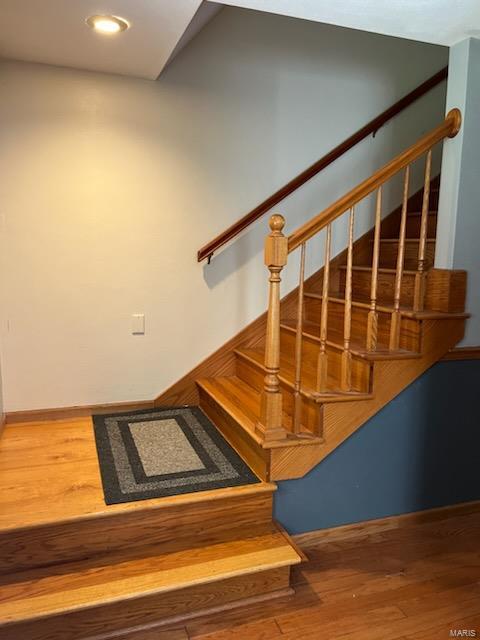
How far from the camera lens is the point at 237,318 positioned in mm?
2869

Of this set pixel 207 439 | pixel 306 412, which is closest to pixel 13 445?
pixel 207 439

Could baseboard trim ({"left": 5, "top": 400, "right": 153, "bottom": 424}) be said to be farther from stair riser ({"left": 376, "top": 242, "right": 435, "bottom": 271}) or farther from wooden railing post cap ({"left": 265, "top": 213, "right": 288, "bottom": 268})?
stair riser ({"left": 376, "top": 242, "right": 435, "bottom": 271})

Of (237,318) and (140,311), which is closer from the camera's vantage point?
(140,311)

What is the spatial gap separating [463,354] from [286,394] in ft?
2.84

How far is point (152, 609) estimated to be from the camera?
64.4 inches

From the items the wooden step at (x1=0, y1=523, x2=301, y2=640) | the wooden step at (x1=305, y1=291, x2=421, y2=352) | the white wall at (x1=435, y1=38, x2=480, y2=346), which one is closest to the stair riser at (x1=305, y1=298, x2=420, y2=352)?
the wooden step at (x1=305, y1=291, x2=421, y2=352)

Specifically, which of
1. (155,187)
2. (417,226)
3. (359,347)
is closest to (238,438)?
(359,347)

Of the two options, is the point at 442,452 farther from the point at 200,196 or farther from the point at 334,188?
the point at 200,196

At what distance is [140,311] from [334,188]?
1.44 meters

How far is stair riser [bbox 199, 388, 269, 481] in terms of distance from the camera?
2.00m

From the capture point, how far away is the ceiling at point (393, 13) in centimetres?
173

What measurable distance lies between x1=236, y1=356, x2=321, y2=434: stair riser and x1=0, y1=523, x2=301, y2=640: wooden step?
0.50 m

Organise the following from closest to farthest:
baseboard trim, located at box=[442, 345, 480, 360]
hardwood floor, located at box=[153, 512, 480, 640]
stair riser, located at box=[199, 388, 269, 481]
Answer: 1. hardwood floor, located at box=[153, 512, 480, 640]
2. stair riser, located at box=[199, 388, 269, 481]
3. baseboard trim, located at box=[442, 345, 480, 360]

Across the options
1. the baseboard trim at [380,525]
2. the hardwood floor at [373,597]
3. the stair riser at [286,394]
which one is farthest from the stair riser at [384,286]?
the hardwood floor at [373,597]
